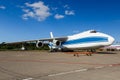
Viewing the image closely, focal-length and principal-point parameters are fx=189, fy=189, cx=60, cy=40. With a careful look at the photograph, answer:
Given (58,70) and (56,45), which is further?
(56,45)

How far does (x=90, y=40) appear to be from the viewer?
3189 centimetres

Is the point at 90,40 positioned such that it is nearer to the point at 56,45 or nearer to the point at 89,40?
the point at 89,40

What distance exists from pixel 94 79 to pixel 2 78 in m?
3.86

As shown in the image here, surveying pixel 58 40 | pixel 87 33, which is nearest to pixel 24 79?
pixel 87 33

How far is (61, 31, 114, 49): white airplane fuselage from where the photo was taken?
98.3ft

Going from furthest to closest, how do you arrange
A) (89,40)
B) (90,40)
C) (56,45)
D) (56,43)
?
(56,45), (56,43), (89,40), (90,40)

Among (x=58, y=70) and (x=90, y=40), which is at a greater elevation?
(x=90, y=40)

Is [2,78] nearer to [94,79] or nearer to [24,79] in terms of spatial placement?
[24,79]

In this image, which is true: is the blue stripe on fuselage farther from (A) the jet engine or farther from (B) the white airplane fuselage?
(A) the jet engine

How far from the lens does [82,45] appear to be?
33844 mm

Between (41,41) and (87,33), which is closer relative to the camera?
(87,33)

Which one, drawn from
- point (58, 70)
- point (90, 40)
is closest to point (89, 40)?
point (90, 40)

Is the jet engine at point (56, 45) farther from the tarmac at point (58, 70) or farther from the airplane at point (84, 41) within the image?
the tarmac at point (58, 70)

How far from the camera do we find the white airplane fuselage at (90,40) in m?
30.0
